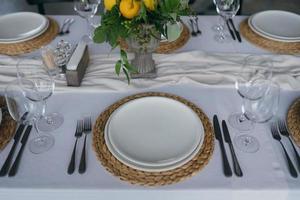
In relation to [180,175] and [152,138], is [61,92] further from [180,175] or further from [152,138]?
[180,175]

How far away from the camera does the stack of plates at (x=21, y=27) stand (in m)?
1.05

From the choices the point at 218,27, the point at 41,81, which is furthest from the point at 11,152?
the point at 218,27

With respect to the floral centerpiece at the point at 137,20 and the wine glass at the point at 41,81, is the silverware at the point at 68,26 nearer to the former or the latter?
the wine glass at the point at 41,81

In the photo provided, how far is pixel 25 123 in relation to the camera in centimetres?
75

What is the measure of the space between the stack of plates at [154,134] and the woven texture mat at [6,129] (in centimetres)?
23

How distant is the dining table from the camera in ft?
2.10

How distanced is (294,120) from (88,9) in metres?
0.78

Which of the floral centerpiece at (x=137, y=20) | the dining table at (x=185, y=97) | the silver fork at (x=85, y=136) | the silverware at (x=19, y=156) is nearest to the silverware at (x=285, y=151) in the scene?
the dining table at (x=185, y=97)

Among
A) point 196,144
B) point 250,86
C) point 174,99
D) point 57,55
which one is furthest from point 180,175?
point 57,55

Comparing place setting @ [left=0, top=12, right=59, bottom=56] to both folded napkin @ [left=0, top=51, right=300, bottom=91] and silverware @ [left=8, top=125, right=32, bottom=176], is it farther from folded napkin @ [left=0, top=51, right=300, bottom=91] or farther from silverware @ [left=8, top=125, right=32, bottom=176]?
silverware @ [left=8, top=125, right=32, bottom=176]

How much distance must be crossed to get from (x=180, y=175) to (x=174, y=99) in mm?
236

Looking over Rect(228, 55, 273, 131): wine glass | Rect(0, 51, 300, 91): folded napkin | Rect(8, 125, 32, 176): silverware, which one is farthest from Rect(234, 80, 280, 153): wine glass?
Rect(8, 125, 32, 176): silverware

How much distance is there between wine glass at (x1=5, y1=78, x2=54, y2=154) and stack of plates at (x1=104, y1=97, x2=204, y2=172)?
0.15 meters

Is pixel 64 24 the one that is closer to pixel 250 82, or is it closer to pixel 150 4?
pixel 150 4
